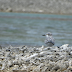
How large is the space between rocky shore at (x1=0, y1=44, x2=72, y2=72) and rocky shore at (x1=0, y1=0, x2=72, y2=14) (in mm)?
34749

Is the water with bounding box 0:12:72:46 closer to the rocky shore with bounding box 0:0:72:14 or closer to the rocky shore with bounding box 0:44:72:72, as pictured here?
the rocky shore with bounding box 0:44:72:72

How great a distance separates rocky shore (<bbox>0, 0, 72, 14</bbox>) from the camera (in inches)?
1576

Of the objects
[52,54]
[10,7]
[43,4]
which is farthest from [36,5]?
[52,54]

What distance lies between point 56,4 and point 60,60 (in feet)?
126

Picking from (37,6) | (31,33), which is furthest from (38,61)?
(37,6)

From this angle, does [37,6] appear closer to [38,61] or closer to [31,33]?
[31,33]

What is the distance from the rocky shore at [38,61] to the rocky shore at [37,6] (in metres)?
34.7

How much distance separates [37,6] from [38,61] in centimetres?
3744

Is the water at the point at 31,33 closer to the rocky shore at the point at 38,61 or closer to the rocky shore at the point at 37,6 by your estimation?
the rocky shore at the point at 38,61

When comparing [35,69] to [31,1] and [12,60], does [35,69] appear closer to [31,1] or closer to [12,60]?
[12,60]

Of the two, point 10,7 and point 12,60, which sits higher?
point 10,7

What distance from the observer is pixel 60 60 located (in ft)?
14.8

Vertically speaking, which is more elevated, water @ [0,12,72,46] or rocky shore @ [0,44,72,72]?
water @ [0,12,72,46]

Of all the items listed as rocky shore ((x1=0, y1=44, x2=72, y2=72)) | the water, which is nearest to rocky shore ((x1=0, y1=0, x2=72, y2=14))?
the water
